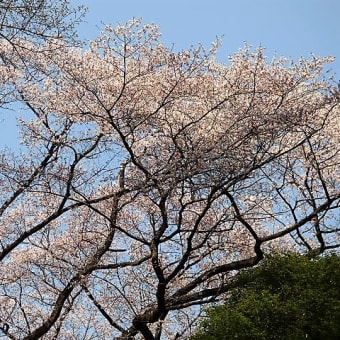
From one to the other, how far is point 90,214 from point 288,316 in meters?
5.85

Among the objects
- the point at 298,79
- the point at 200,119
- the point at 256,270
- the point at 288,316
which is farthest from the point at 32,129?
the point at 288,316

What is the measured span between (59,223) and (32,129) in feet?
6.81

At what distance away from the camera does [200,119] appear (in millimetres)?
8867

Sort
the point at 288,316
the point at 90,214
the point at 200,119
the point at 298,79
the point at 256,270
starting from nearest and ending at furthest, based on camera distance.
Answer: the point at 288,316, the point at 256,270, the point at 200,119, the point at 298,79, the point at 90,214

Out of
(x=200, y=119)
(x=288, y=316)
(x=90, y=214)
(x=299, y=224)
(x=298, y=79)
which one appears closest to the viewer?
(x=288, y=316)

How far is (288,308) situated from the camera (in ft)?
18.4

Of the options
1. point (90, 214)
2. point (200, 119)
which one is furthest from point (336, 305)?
point (90, 214)

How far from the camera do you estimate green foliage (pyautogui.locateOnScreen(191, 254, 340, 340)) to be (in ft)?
18.1

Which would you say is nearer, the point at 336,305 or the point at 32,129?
the point at 336,305

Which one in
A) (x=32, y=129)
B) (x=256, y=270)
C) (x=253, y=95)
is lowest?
(x=256, y=270)

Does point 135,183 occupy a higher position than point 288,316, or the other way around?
point 135,183

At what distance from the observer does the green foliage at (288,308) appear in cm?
551

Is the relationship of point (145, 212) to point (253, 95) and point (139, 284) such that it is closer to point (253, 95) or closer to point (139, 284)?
point (139, 284)

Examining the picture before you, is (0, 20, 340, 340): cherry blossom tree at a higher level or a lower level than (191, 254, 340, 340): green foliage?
higher
